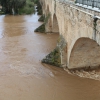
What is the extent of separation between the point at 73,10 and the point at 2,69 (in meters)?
5.62

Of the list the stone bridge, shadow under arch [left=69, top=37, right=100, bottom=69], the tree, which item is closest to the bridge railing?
the stone bridge

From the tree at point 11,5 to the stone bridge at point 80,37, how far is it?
934 inches

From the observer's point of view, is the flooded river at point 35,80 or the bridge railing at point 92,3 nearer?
the bridge railing at point 92,3

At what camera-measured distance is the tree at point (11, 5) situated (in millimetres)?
33094

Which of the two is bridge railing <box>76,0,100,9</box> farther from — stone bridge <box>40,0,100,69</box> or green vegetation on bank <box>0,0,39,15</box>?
green vegetation on bank <box>0,0,39,15</box>

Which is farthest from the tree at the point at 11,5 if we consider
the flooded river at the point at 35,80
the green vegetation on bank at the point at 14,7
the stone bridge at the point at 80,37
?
the stone bridge at the point at 80,37

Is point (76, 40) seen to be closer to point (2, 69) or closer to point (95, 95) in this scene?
point (95, 95)

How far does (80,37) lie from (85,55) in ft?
8.53

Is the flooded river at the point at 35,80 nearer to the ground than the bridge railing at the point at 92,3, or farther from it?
nearer to the ground

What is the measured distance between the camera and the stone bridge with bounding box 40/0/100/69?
21.2 ft

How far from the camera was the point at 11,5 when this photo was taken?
33656mm

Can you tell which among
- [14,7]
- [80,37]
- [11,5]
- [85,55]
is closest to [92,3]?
[80,37]

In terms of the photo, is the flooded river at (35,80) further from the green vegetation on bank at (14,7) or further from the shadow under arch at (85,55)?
the green vegetation on bank at (14,7)

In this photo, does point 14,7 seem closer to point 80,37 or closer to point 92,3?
point 80,37
